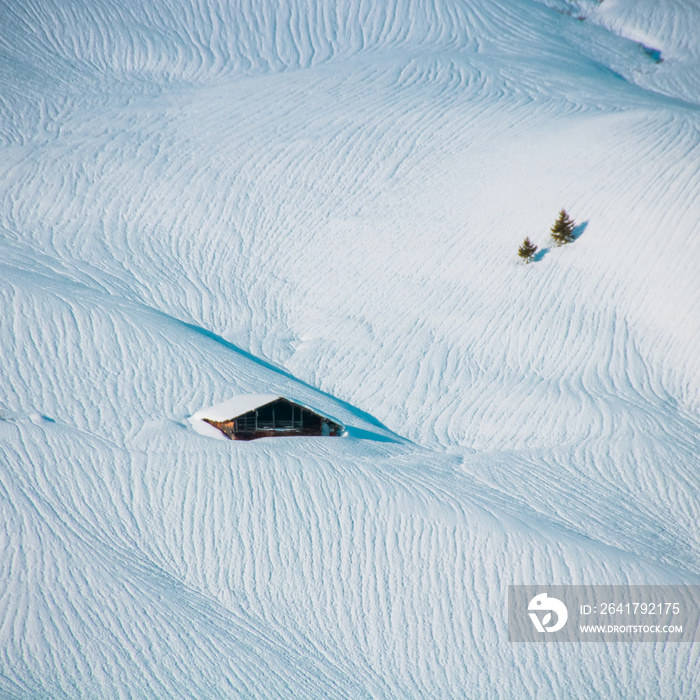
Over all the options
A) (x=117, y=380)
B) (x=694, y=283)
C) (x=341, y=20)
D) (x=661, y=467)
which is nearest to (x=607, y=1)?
(x=341, y=20)

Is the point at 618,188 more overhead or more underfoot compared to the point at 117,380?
more overhead

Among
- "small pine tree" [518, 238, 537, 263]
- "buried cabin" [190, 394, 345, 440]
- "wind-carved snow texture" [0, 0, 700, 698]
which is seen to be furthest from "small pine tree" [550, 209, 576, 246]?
"buried cabin" [190, 394, 345, 440]

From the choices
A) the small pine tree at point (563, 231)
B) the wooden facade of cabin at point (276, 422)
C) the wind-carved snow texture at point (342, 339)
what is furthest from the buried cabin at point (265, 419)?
the small pine tree at point (563, 231)

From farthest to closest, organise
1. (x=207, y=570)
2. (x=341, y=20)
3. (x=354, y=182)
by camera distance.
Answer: (x=341, y=20), (x=354, y=182), (x=207, y=570)

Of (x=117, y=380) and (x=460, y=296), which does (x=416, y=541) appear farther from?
(x=460, y=296)

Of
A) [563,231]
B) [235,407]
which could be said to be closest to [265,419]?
[235,407]

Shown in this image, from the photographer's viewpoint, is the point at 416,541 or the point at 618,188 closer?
the point at 416,541

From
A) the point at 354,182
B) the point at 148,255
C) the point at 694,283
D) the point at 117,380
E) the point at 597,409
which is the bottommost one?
the point at 597,409

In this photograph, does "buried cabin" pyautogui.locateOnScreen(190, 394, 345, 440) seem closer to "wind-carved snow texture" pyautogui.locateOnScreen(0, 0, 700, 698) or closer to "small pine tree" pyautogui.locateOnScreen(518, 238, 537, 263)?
"wind-carved snow texture" pyautogui.locateOnScreen(0, 0, 700, 698)
